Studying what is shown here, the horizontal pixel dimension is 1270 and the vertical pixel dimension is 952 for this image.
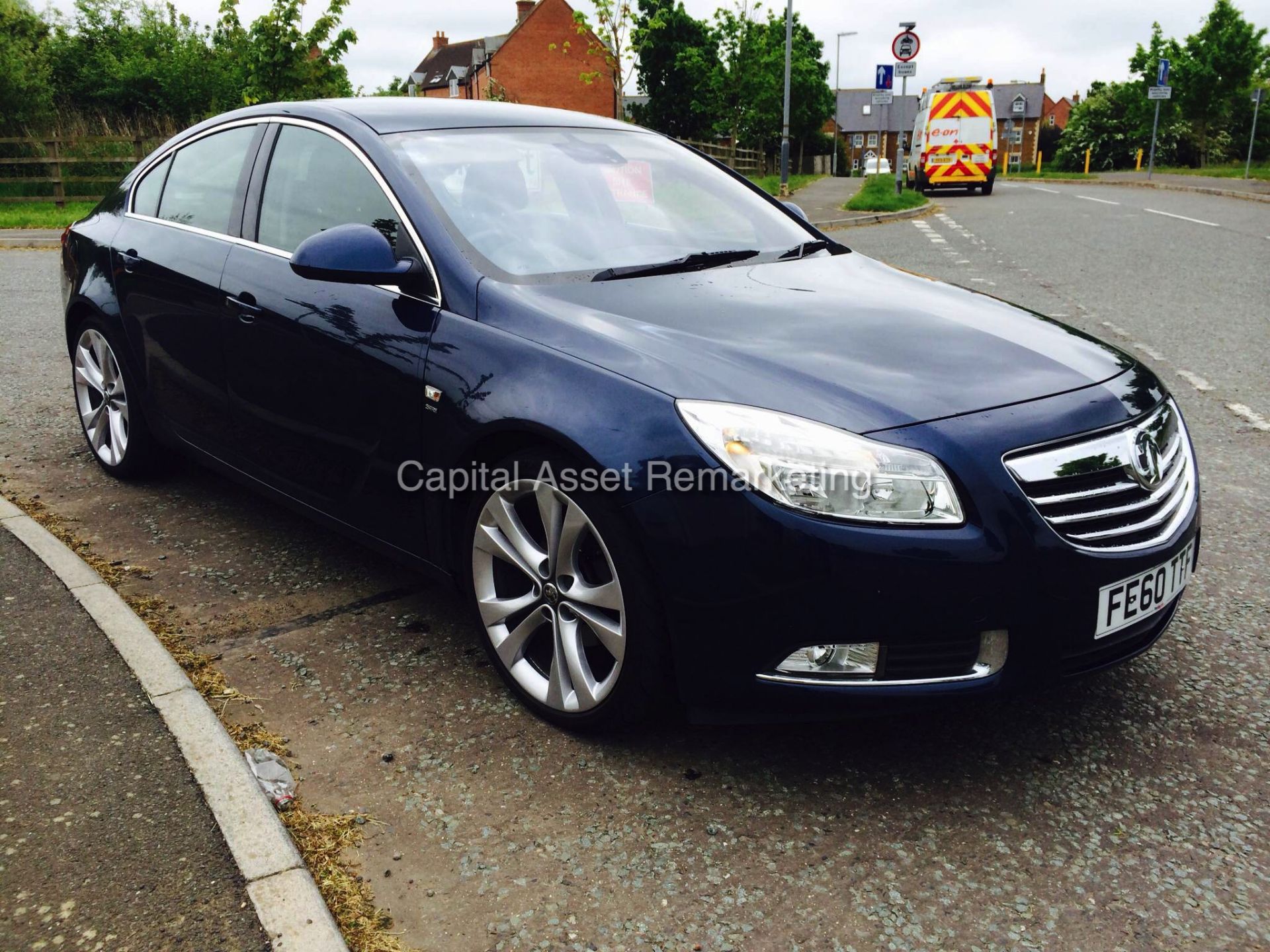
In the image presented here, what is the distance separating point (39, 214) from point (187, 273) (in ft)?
65.2

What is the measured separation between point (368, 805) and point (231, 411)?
71.1 inches

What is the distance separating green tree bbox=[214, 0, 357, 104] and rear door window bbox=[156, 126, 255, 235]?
55.5 feet

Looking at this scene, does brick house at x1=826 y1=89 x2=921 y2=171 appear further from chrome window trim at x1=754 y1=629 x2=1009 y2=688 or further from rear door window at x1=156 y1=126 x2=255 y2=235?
chrome window trim at x1=754 y1=629 x2=1009 y2=688

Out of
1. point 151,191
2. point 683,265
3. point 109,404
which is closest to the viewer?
point 683,265

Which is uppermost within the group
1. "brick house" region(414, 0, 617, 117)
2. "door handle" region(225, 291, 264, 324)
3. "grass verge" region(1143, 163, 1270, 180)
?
"brick house" region(414, 0, 617, 117)

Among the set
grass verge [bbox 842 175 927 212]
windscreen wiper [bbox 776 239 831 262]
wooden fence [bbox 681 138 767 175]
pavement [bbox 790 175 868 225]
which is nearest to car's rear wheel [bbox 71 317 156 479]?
windscreen wiper [bbox 776 239 831 262]

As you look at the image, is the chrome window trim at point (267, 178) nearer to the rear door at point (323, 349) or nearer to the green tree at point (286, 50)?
the rear door at point (323, 349)

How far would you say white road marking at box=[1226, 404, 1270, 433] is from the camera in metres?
5.58

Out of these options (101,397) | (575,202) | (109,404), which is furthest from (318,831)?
(101,397)

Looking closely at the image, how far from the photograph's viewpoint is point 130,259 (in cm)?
447

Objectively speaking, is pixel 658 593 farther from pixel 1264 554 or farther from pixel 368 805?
pixel 1264 554

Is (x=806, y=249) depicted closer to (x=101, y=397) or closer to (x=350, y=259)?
(x=350, y=259)

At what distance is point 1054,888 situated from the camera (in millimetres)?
2258

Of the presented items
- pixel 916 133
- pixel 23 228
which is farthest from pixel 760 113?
Answer: pixel 23 228
